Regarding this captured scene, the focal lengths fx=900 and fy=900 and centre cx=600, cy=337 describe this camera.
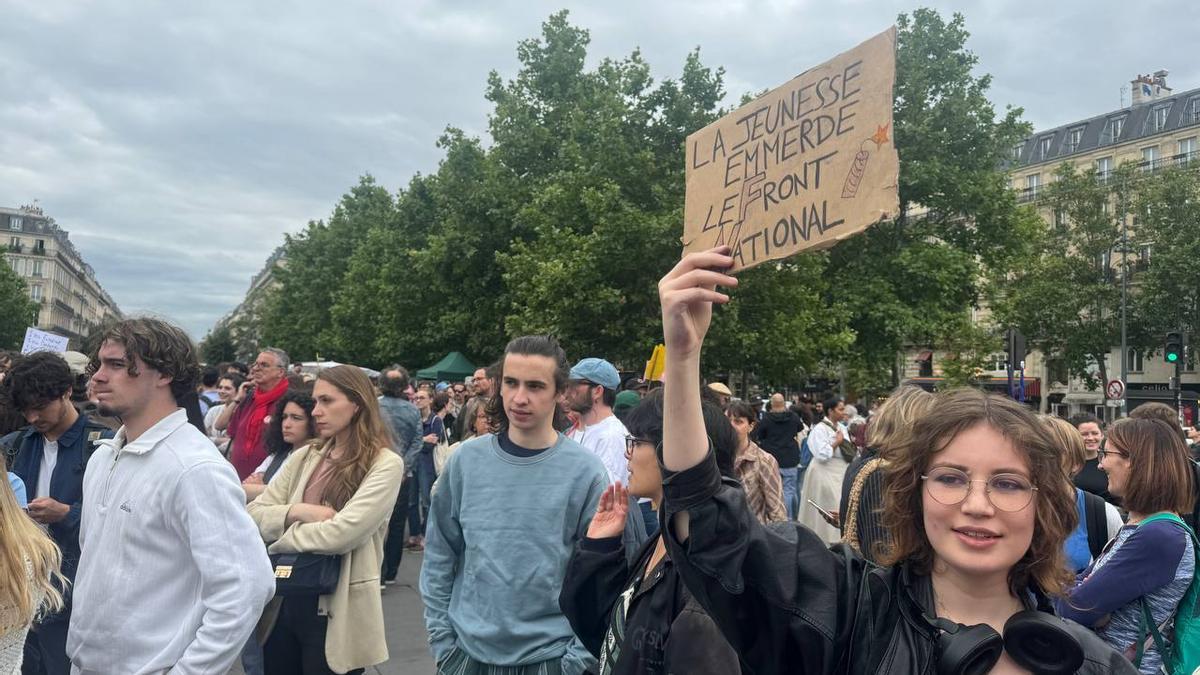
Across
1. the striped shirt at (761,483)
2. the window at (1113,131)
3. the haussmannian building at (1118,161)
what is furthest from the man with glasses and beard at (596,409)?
the window at (1113,131)

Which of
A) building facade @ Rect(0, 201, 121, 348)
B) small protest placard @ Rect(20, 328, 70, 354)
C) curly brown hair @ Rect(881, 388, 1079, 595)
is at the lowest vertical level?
curly brown hair @ Rect(881, 388, 1079, 595)

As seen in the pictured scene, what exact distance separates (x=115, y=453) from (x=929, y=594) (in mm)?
2428

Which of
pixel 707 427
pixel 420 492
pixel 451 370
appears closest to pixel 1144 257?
pixel 451 370

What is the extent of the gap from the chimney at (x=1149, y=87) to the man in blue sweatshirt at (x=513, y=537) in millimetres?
76077

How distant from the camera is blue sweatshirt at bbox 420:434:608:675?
310cm

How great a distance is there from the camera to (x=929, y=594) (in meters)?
1.71

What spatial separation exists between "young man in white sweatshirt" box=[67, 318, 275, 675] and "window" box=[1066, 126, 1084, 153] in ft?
252

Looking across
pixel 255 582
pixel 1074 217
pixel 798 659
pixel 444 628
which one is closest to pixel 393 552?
pixel 444 628

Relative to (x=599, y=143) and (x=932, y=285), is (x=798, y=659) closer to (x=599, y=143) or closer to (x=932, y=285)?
(x=599, y=143)

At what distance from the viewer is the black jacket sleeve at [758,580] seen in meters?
1.64

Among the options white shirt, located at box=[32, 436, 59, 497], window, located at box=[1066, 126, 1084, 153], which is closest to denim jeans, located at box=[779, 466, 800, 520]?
white shirt, located at box=[32, 436, 59, 497]

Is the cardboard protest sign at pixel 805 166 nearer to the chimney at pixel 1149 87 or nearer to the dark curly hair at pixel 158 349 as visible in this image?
the dark curly hair at pixel 158 349

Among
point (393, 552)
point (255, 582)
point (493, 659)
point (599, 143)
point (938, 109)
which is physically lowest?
point (393, 552)

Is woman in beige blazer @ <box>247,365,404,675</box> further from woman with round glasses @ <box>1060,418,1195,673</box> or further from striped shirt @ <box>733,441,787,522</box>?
woman with round glasses @ <box>1060,418,1195,673</box>
